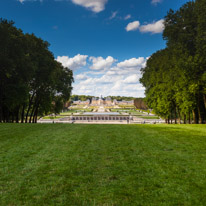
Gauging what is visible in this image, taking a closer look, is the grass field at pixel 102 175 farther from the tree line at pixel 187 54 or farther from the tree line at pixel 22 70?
the tree line at pixel 22 70

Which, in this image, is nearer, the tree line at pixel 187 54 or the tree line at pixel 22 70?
the tree line at pixel 187 54

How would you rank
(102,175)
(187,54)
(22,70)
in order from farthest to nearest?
(22,70) < (187,54) < (102,175)

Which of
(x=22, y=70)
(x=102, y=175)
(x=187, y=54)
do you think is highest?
(x=187, y=54)

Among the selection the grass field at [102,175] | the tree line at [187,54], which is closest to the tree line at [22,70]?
the grass field at [102,175]

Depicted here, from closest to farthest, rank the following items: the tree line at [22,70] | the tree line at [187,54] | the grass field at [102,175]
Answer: the grass field at [102,175] < the tree line at [187,54] < the tree line at [22,70]

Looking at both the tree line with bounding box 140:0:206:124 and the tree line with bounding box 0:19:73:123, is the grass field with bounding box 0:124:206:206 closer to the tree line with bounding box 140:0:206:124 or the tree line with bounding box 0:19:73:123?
the tree line with bounding box 140:0:206:124

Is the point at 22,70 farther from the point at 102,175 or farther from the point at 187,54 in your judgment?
the point at 102,175

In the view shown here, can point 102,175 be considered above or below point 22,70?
below

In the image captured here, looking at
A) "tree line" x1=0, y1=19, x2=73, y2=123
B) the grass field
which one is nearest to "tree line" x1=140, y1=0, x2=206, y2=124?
the grass field

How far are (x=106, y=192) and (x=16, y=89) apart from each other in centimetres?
1687

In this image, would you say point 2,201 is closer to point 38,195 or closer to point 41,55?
point 38,195

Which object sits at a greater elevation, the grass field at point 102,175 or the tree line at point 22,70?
the tree line at point 22,70

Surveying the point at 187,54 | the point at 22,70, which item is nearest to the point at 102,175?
the point at 187,54

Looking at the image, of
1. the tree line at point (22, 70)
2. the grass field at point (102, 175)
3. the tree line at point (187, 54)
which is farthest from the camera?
the tree line at point (22, 70)
